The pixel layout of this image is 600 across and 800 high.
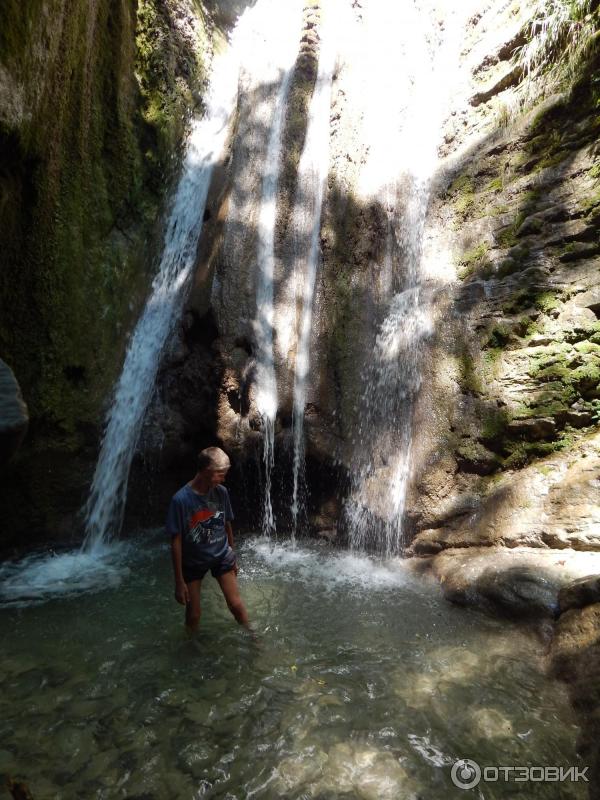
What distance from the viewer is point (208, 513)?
379cm

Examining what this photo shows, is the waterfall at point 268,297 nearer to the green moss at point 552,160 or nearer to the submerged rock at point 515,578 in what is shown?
the submerged rock at point 515,578

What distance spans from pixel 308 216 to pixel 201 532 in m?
5.72

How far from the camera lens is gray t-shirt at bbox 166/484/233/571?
368cm

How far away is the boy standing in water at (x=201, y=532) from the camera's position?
366cm

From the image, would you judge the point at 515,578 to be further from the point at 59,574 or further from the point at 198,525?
the point at 59,574

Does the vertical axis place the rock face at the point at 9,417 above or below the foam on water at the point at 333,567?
above

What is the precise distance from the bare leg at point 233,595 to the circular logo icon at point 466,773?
1.95 metres

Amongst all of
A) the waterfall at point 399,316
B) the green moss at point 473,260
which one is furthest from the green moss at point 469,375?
the green moss at point 473,260

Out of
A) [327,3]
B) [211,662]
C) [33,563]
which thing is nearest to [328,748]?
[211,662]

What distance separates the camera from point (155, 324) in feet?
26.7

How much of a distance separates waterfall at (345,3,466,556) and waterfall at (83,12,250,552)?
132 inches

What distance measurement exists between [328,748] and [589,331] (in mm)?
4512

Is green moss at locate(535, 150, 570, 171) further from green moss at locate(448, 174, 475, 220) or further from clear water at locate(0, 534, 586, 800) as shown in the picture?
clear water at locate(0, 534, 586, 800)

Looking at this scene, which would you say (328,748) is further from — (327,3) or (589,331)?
(327,3)
